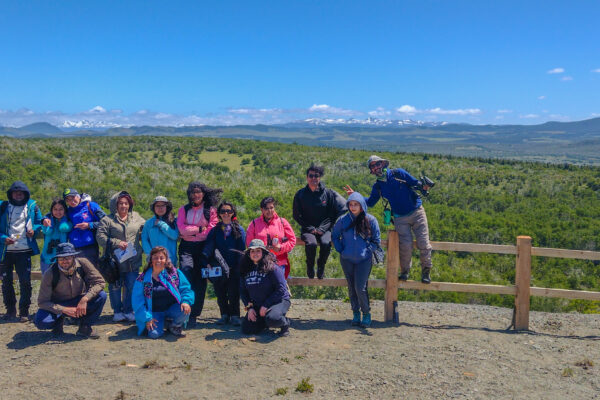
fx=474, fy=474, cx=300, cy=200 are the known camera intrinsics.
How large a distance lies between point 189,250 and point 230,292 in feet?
2.79

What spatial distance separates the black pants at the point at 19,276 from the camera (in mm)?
6738

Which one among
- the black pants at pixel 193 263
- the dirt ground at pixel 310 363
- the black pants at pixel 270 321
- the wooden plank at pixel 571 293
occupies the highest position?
the black pants at pixel 193 263

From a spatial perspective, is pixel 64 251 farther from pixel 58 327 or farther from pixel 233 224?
pixel 233 224

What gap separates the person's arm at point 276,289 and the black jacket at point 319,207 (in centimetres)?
83

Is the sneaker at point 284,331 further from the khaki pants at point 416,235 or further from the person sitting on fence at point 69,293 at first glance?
the person sitting on fence at point 69,293

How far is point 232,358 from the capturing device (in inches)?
222

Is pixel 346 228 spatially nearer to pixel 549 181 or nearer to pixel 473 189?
pixel 473 189

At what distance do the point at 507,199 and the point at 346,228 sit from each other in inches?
775

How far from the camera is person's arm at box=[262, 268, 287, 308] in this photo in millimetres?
6332

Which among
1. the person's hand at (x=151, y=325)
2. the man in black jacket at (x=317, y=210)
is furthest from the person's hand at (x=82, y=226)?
the man in black jacket at (x=317, y=210)

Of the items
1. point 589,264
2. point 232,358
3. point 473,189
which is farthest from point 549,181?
point 232,358

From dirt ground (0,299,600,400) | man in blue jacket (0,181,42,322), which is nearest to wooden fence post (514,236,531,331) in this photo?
dirt ground (0,299,600,400)

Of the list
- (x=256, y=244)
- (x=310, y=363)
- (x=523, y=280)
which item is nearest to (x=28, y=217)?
(x=256, y=244)

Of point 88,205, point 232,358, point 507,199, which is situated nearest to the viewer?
point 232,358
